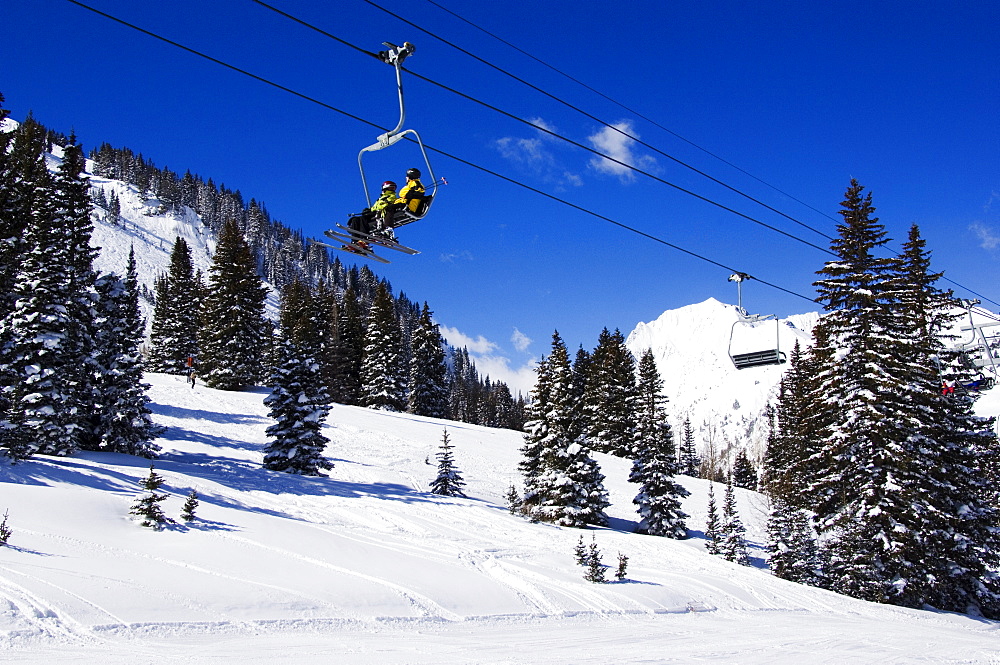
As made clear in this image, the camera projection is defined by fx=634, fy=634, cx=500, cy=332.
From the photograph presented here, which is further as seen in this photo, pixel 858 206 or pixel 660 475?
pixel 660 475

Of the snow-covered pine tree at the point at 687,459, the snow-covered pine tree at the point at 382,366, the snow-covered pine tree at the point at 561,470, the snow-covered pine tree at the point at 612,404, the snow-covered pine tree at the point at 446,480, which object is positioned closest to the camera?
the snow-covered pine tree at the point at 561,470

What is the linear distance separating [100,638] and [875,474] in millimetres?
21779

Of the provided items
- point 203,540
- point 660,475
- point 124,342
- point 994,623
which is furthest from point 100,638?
point 660,475

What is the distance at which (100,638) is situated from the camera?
335 inches

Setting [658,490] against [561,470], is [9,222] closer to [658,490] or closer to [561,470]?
[561,470]

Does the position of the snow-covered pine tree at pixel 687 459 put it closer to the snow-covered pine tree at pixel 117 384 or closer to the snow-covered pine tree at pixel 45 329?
the snow-covered pine tree at pixel 117 384

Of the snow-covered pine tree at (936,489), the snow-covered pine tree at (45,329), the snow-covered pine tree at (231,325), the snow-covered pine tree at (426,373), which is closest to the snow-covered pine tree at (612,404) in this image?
the snow-covered pine tree at (426,373)

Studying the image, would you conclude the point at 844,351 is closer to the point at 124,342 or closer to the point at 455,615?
the point at 455,615

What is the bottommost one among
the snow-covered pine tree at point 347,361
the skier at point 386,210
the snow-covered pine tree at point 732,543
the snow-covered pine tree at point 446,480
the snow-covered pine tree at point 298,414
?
the snow-covered pine tree at point 732,543

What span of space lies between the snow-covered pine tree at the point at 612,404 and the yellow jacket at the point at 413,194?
46.5m

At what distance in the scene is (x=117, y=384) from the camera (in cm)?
2500

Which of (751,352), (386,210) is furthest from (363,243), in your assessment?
(751,352)

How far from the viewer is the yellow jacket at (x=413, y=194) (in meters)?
12.4

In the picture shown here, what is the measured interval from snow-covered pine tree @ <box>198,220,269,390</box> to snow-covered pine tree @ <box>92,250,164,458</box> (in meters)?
23.7
